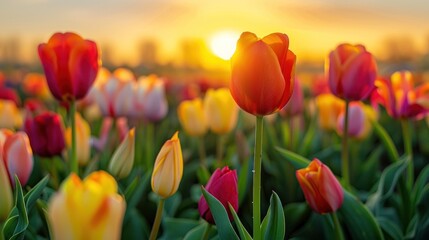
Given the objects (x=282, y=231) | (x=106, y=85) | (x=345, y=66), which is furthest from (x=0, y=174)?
(x=106, y=85)

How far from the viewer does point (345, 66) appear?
5.53 feet

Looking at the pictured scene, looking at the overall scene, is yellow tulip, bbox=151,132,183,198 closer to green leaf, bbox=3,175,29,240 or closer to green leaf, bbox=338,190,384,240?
green leaf, bbox=3,175,29,240

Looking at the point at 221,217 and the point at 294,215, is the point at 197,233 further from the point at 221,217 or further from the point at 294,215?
the point at 294,215

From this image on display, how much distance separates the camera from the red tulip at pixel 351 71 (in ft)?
5.51

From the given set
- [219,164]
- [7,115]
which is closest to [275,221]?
[219,164]

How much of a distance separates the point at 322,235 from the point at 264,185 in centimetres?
52

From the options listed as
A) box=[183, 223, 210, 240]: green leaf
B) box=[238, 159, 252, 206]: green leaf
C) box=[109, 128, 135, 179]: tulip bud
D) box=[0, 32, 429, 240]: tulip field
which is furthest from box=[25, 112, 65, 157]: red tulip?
box=[183, 223, 210, 240]: green leaf

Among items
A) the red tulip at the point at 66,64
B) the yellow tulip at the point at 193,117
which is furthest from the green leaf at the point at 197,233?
the yellow tulip at the point at 193,117

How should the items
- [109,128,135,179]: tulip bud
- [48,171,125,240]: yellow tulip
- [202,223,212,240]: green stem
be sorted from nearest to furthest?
[48,171,125,240]: yellow tulip < [202,223,212,240]: green stem < [109,128,135,179]: tulip bud

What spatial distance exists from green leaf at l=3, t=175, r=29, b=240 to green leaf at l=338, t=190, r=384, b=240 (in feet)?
2.44

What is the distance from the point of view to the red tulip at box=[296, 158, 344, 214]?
51.7 inches

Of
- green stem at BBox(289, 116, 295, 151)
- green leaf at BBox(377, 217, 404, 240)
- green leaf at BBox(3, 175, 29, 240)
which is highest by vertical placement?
green leaf at BBox(3, 175, 29, 240)

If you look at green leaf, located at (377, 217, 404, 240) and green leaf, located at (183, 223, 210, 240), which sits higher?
green leaf, located at (183, 223, 210, 240)

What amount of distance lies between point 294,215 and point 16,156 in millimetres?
854
